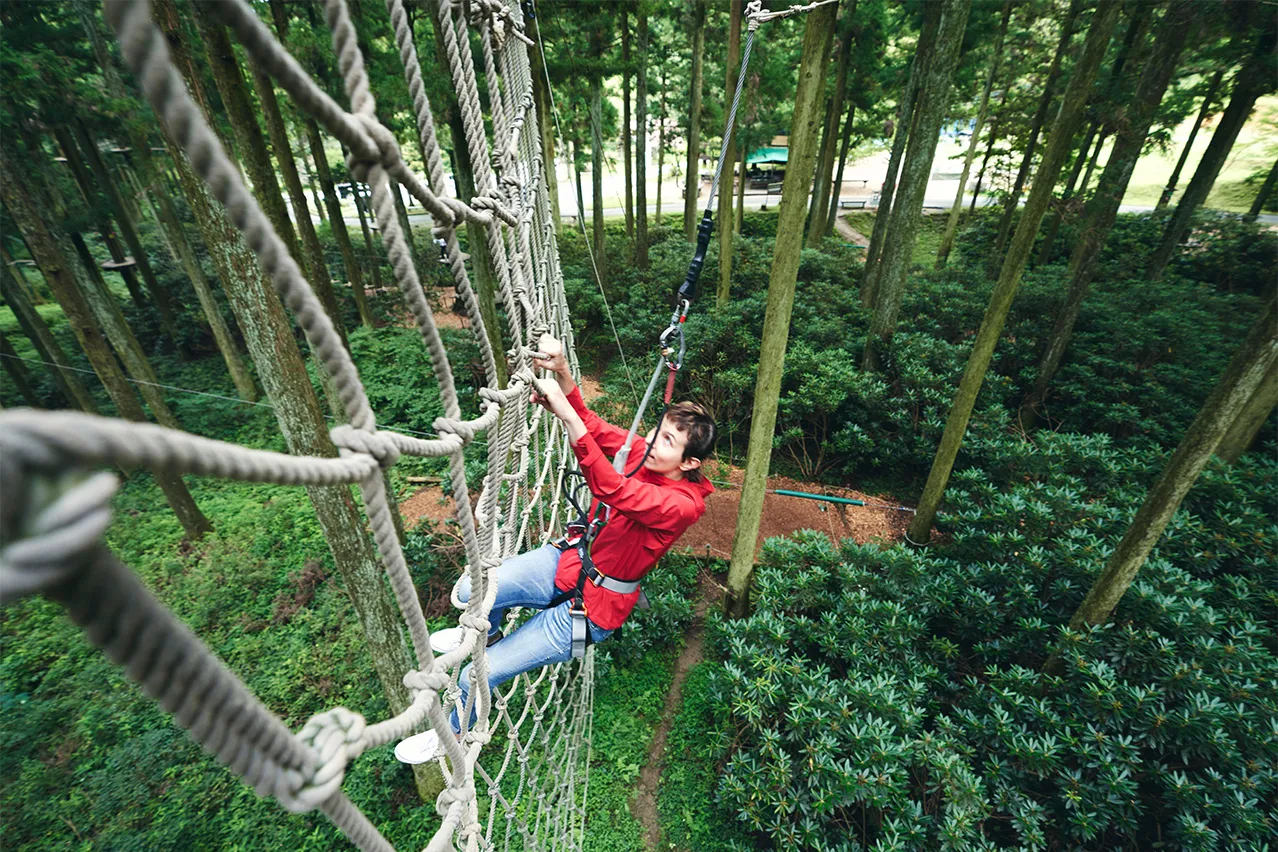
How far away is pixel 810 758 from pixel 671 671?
1237 mm

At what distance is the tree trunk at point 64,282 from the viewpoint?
11.5ft

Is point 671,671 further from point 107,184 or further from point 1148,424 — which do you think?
point 107,184

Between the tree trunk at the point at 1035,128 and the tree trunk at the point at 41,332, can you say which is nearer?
the tree trunk at the point at 41,332

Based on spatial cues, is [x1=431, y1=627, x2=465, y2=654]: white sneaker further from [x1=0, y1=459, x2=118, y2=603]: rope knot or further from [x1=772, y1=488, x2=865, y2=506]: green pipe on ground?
[x1=772, y1=488, x2=865, y2=506]: green pipe on ground

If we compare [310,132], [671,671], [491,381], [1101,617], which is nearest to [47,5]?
[310,132]

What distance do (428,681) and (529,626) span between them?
989mm

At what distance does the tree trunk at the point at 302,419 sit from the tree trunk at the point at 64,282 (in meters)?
1.93

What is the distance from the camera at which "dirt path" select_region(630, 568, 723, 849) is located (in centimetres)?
269

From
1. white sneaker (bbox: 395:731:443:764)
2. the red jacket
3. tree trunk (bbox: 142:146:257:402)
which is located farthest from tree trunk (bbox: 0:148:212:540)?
the red jacket

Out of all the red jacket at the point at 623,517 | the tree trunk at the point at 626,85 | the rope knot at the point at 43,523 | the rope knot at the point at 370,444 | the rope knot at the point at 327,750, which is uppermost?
the tree trunk at the point at 626,85

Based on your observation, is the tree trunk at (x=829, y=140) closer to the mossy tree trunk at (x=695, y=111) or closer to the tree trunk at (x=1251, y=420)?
the mossy tree trunk at (x=695, y=111)

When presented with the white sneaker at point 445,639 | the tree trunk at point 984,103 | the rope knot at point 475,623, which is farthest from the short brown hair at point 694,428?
the tree trunk at point 984,103

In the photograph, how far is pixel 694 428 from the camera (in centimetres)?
172

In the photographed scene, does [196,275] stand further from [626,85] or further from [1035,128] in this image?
[1035,128]
